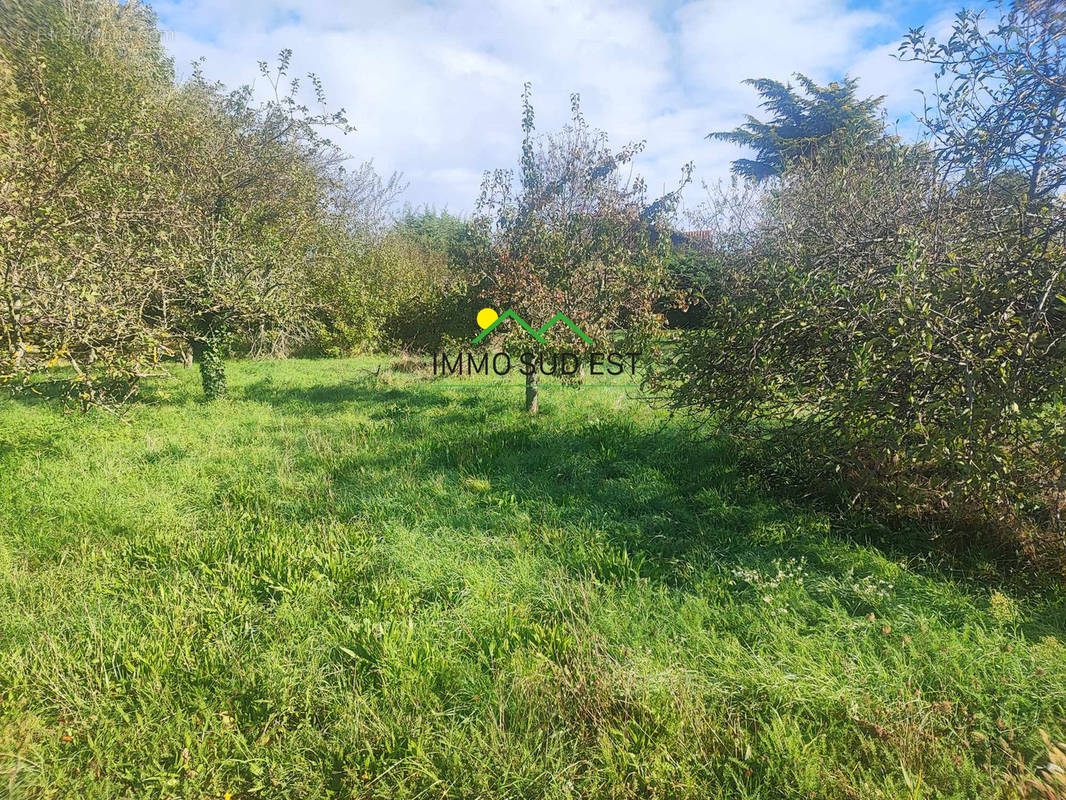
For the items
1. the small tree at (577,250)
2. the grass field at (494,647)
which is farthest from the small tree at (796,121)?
the grass field at (494,647)

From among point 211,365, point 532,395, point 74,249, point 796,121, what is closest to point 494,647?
point 532,395

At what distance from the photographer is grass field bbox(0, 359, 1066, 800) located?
2.07m

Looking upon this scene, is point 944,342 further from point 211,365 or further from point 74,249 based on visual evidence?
point 211,365

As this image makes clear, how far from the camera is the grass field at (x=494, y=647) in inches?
81.4

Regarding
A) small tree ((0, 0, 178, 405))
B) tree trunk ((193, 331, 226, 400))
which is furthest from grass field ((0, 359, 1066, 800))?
tree trunk ((193, 331, 226, 400))

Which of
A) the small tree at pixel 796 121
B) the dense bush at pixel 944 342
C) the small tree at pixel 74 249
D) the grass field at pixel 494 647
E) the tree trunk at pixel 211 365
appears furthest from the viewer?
the small tree at pixel 796 121

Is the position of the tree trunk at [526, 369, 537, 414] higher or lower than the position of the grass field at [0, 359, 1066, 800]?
higher

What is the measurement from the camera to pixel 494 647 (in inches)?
107

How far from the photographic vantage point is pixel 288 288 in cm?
1030

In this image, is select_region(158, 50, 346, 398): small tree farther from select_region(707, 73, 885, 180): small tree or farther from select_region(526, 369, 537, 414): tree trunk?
select_region(707, 73, 885, 180): small tree

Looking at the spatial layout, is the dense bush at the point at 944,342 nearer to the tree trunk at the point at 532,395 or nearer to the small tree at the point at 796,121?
the tree trunk at the point at 532,395

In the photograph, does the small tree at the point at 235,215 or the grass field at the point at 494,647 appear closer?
the grass field at the point at 494,647

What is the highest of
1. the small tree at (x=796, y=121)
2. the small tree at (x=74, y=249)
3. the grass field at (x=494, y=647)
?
the small tree at (x=796, y=121)

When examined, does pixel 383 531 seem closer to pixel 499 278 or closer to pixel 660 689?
pixel 660 689
